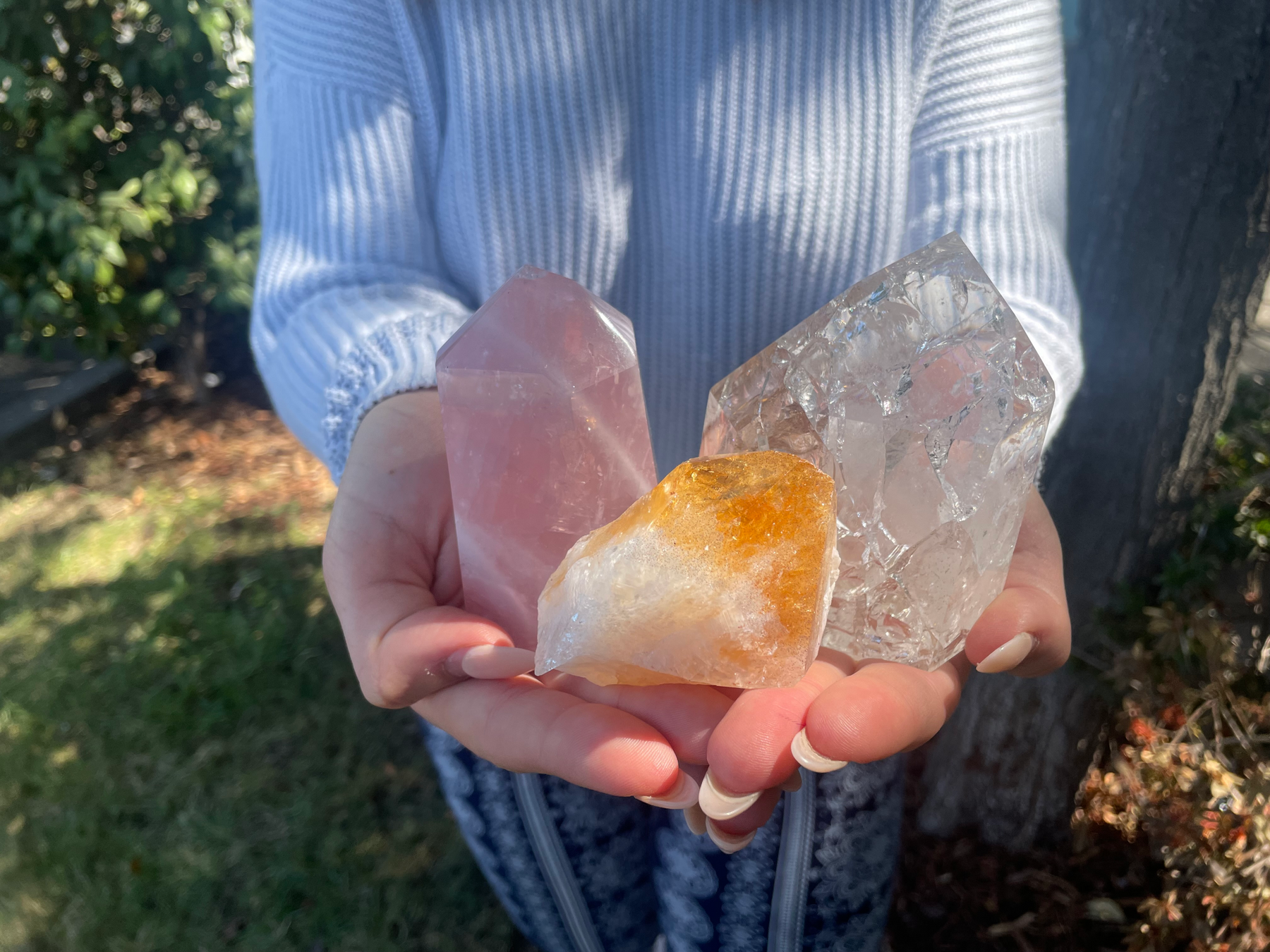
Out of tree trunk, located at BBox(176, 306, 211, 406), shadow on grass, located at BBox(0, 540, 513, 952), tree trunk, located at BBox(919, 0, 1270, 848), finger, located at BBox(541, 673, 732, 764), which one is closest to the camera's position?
finger, located at BBox(541, 673, 732, 764)

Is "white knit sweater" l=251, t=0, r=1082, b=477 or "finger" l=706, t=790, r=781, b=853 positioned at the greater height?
"white knit sweater" l=251, t=0, r=1082, b=477

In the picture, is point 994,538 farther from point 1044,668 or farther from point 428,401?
point 428,401

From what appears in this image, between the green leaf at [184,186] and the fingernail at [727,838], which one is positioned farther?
the green leaf at [184,186]

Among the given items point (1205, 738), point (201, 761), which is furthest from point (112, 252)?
point (1205, 738)

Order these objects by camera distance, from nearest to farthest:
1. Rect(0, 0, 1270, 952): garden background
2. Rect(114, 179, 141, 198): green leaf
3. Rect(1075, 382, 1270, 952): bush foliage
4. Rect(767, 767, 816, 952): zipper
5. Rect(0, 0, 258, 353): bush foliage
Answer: Rect(767, 767, 816, 952): zipper → Rect(1075, 382, 1270, 952): bush foliage → Rect(0, 0, 1270, 952): garden background → Rect(0, 0, 258, 353): bush foliage → Rect(114, 179, 141, 198): green leaf

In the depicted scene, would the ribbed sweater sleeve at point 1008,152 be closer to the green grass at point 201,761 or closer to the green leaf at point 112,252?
the green grass at point 201,761

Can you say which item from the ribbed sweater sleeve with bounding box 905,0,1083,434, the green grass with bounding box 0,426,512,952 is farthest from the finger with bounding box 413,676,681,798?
the green grass with bounding box 0,426,512,952

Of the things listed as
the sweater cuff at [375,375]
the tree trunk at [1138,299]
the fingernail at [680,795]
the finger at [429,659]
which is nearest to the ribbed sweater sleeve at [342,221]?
the sweater cuff at [375,375]

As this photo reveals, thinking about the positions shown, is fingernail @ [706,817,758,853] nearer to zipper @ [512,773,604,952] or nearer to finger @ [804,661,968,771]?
finger @ [804,661,968,771]
